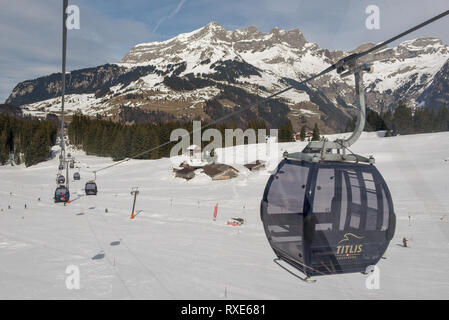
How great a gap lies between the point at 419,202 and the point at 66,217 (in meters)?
34.8

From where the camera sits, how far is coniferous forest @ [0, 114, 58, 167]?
8425 centimetres

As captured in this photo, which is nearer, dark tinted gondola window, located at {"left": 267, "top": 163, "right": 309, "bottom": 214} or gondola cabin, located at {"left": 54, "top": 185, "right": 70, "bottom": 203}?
dark tinted gondola window, located at {"left": 267, "top": 163, "right": 309, "bottom": 214}

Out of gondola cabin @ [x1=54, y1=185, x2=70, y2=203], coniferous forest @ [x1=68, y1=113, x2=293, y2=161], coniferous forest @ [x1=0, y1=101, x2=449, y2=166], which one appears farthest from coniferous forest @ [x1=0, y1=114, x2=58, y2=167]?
gondola cabin @ [x1=54, y1=185, x2=70, y2=203]

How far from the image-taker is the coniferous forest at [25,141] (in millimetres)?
84250

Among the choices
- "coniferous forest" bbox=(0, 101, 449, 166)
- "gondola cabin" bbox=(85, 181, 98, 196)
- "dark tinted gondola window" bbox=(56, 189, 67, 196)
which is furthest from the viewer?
"coniferous forest" bbox=(0, 101, 449, 166)

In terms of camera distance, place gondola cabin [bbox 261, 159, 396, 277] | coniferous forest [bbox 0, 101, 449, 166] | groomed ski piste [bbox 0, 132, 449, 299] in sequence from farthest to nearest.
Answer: coniferous forest [bbox 0, 101, 449, 166] < groomed ski piste [bbox 0, 132, 449, 299] < gondola cabin [bbox 261, 159, 396, 277]

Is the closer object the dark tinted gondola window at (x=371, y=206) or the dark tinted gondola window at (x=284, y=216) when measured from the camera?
the dark tinted gondola window at (x=371, y=206)

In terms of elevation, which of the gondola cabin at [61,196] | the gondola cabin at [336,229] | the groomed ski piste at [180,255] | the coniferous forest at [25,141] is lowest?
the groomed ski piste at [180,255]

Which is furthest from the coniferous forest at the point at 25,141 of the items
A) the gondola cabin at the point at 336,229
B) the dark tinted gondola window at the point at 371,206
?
the dark tinted gondola window at the point at 371,206

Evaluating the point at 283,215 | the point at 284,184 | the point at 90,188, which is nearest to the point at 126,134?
the point at 90,188

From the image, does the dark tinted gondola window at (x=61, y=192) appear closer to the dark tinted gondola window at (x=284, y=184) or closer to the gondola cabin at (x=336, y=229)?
the dark tinted gondola window at (x=284, y=184)

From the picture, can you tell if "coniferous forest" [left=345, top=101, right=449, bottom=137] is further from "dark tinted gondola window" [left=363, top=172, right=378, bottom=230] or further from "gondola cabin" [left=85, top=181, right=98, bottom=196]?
"dark tinted gondola window" [left=363, top=172, right=378, bottom=230]
